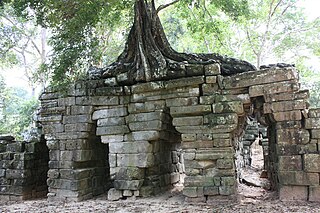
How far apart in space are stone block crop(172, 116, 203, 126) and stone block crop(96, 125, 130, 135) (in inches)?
52.7

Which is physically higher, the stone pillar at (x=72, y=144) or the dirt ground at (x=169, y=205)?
the stone pillar at (x=72, y=144)

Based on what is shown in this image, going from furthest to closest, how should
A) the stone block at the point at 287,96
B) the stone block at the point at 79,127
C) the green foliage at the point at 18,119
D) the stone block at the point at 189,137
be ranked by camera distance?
the green foliage at the point at 18,119 < the stone block at the point at 79,127 < the stone block at the point at 189,137 < the stone block at the point at 287,96

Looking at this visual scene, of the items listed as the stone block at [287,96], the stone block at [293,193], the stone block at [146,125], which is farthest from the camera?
the stone block at [146,125]

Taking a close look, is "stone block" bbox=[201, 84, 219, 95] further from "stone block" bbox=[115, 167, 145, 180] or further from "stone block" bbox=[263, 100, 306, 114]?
"stone block" bbox=[115, 167, 145, 180]

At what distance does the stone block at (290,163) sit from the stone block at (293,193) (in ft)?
1.34

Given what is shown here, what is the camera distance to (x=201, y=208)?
608cm

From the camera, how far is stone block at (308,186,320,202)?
589cm

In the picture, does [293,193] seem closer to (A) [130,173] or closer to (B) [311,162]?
(B) [311,162]

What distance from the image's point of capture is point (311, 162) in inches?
235

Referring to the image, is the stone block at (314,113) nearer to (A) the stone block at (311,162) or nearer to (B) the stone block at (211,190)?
(A) the stone block at (311,162)

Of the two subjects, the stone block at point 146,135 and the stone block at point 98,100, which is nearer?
the stone block at point 146,135

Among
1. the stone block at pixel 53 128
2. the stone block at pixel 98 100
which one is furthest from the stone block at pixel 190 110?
the stone block at pixel 53 128

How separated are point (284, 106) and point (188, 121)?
2.19 meters

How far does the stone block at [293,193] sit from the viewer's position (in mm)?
6023
